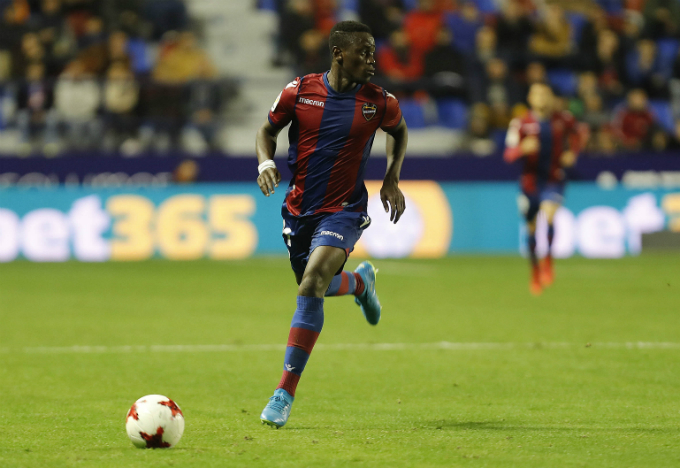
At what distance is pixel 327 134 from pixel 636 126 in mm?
13601

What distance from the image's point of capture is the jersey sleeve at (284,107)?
5883mm

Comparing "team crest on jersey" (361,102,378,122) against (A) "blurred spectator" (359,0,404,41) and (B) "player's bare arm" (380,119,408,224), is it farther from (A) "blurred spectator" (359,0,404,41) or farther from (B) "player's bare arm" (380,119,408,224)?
(A) "blurred spectator" (359,0,404,41)

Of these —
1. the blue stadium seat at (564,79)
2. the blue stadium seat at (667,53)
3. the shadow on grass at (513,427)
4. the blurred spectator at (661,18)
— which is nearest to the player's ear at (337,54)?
the shadow on grass at (513,427)

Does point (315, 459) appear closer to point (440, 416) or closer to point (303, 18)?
point (440, 416)

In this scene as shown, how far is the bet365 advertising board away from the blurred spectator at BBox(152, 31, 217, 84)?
3241 mm

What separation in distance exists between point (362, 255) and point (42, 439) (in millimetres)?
11806

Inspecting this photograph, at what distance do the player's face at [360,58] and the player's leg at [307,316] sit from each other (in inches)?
36.4

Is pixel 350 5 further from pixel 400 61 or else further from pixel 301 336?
pixel 301 336

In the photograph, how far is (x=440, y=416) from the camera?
18.1 feet

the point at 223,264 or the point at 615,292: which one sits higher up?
the point at 615,292

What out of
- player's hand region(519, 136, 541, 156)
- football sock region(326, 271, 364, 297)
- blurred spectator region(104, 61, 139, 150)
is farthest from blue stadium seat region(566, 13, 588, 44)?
football sock region(326, 271, 364, 297)

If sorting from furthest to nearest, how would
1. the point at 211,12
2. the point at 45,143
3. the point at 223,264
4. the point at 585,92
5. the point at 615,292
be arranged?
the point at 211,12, the point at 585,92, the point at 45,143, the point at 223,264, the point at 615,292

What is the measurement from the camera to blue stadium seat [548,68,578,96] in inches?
771

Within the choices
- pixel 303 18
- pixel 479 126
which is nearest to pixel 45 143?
pixel 303 18
